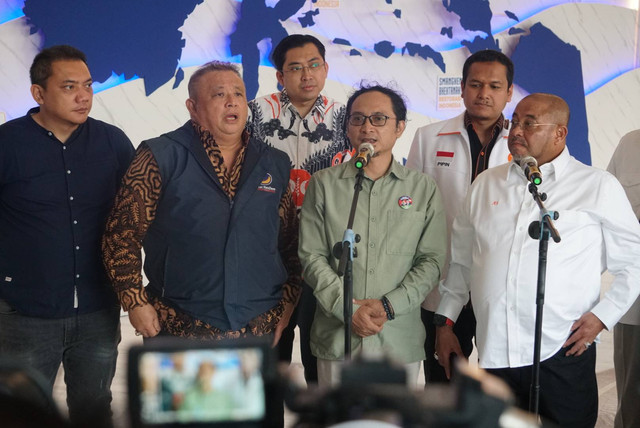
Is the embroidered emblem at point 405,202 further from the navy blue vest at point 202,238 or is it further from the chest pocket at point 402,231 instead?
the navy blue vest at point 202,238

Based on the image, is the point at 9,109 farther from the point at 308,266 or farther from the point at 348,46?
the point at 308,266

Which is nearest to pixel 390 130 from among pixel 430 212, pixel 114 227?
pixel 430 212

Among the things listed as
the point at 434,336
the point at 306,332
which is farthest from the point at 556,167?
the point at 306,332

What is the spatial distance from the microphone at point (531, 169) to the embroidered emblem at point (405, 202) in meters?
0.50

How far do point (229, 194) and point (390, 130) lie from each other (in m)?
0.72

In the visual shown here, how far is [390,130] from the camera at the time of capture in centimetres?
276

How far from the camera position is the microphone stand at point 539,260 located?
2.20 meters

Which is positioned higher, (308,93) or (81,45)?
(81,45)

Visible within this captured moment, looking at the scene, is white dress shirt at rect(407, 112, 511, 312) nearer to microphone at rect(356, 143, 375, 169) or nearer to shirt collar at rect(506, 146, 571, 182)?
shirt collar at rect(506, 146, 571, 182)

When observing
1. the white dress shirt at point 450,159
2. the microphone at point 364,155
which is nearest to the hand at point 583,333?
the white dress shirt at point 450,159

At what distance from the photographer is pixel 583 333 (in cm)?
245

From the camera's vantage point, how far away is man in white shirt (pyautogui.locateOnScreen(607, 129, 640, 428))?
303 centimetres

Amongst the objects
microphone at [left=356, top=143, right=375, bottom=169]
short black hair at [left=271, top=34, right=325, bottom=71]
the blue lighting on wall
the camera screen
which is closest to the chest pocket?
microphone at [left=356, top=143, right=375, bottom=169]

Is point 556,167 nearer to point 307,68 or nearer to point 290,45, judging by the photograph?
point 307,68
